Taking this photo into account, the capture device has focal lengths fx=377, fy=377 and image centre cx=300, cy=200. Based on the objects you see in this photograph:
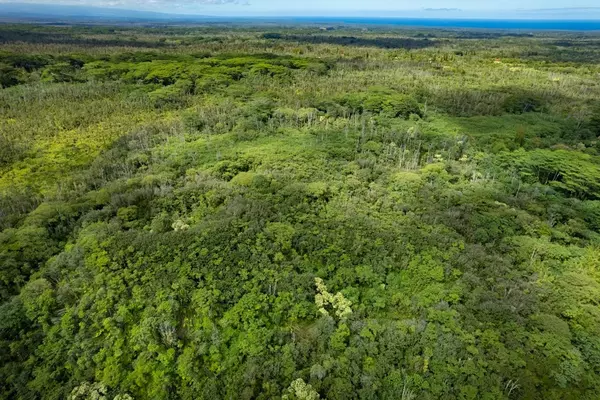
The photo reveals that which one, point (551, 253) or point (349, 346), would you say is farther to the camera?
point (551, 253)

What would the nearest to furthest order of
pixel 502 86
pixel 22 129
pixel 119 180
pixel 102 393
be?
1. pixel 102 393
2. pixel 119 180
3. pixel 22 129
4. pixel 502 86

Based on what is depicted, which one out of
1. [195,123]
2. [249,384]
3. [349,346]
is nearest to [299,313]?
[349,346]

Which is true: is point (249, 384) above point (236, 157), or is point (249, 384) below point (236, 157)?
below

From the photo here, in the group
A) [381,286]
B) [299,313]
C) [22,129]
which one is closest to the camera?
[299,313]

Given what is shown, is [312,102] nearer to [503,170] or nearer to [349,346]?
[503,170]

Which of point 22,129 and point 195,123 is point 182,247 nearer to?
point 195,123

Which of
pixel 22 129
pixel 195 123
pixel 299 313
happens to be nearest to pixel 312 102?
pixel 195 123

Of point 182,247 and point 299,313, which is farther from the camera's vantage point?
point 182,247
